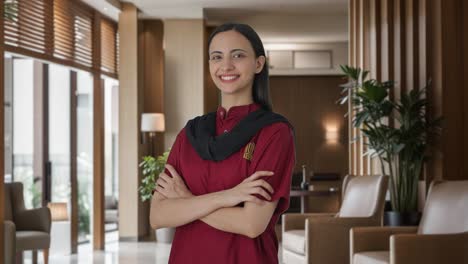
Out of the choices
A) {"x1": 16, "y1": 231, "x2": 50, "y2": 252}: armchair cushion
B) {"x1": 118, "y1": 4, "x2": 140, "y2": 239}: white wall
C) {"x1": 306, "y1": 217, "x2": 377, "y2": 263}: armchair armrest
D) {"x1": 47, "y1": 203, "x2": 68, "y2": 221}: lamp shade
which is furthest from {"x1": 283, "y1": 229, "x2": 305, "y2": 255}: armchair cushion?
{"x1": 118, "y1": 4, "x2": 140, "y2": 239}: white wall

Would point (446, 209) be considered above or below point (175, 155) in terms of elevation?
below

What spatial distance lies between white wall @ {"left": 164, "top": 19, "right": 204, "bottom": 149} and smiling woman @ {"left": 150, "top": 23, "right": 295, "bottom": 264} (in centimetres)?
1055

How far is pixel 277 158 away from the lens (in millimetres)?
1752

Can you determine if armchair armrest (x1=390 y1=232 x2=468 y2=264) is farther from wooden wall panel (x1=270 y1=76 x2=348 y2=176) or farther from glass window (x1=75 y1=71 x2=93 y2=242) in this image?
wooden wall panel (x1=270 y1=76 x2=348 y2=176)

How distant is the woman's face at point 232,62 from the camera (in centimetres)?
177

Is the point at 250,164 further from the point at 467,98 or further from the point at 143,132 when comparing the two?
the point at 143,132

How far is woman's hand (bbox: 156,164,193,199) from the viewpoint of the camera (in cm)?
181

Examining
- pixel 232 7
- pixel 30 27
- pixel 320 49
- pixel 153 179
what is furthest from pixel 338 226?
pixel 320 49

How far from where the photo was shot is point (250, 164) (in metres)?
1.75

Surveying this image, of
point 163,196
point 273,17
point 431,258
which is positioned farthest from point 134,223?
point 163,196

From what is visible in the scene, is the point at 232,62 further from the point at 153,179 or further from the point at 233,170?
the point at 153,179

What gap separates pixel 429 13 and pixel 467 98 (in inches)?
33.8

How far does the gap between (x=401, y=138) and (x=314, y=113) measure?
888cm

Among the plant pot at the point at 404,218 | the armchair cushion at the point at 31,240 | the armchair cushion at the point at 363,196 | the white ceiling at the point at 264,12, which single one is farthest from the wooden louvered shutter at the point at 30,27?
the plant pot at the point at 404,218
